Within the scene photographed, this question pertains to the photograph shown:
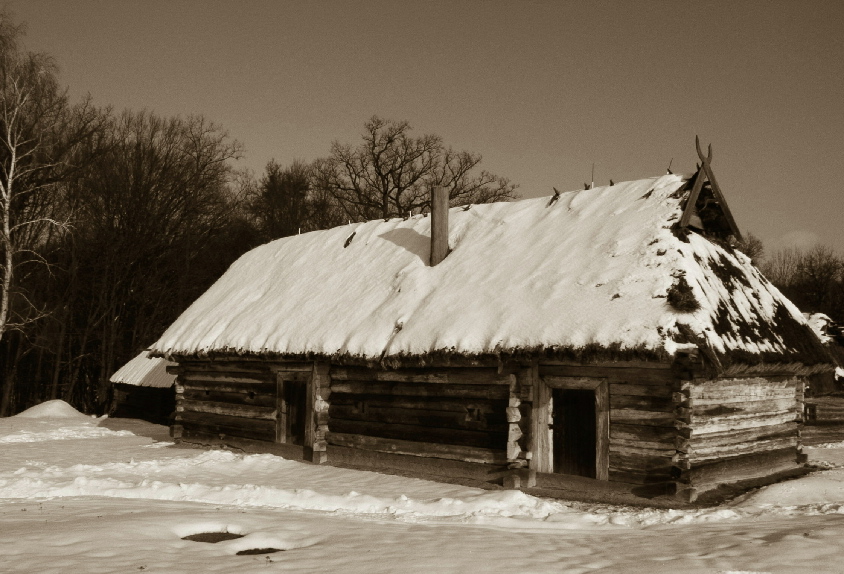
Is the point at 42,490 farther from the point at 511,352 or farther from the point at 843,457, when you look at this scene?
the point at 843,457

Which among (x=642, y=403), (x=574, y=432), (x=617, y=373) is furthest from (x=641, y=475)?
(x=617, y=373)

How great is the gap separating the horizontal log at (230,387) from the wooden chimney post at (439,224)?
423 cm

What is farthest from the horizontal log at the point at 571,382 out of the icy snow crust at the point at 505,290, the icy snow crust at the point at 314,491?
the icy snow crust at the point at 314,491

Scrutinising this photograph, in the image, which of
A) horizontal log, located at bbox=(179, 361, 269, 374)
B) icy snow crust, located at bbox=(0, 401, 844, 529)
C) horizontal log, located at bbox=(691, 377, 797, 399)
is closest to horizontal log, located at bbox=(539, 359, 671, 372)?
horizontal log, located at bbox=(691, 377, 797, 399)

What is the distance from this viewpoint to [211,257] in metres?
35.5

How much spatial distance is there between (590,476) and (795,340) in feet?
14.5

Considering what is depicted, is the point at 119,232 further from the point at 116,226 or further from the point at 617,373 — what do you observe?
the point at 617,373

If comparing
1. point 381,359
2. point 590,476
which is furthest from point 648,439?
point 381,359

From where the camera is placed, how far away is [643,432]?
34.2 ft

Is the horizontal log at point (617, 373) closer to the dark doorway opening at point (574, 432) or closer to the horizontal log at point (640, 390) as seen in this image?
the horizontal log at point (640, 390)

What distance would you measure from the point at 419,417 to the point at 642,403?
Result: 13.0 ft

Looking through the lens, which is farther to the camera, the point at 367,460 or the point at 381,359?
the point at 367,460

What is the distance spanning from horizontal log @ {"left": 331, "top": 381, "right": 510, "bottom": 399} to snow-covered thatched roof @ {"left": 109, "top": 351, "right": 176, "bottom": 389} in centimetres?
1048

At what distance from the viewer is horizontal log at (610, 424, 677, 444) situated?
33.5 ft
